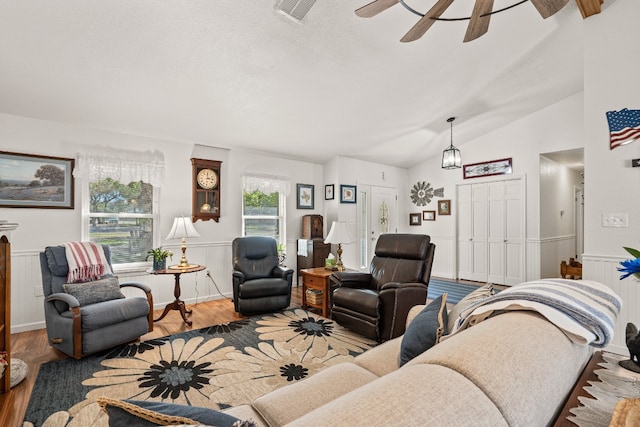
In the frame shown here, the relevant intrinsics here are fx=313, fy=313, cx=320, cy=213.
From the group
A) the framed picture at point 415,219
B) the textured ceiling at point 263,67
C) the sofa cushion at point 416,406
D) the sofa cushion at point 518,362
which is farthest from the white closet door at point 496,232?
the sofa cushion at point 416,406

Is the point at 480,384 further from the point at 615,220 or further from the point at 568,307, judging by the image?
the point at 615,220

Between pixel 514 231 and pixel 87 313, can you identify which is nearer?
pixel 87 313

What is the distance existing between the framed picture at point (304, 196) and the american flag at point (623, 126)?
4.07m

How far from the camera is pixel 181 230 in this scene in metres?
3.88

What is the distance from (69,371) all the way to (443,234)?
6.02 meters

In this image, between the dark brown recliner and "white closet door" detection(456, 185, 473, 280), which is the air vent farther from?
"white closet door" detection(456, 185, 473, 280)

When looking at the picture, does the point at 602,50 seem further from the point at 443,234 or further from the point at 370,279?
the point at 443,234

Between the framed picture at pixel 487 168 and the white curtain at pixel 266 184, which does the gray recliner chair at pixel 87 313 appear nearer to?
the white curtain at pixel 266 184

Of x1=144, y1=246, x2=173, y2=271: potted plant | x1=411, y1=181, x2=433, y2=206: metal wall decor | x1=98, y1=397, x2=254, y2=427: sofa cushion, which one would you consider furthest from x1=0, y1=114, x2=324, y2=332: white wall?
x1=98, y1=397, x2=254, y2=427: sofa cushion

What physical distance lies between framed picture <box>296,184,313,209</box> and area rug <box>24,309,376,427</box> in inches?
101

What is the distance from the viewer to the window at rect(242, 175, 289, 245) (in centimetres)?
501

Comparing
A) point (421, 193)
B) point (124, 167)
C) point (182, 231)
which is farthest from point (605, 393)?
point (421, 193)

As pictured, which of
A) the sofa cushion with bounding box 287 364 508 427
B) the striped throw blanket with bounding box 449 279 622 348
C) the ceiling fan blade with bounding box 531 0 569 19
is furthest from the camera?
the ceiling fan blade with bounding box 531 0 569 19

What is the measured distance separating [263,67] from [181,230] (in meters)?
2.19
